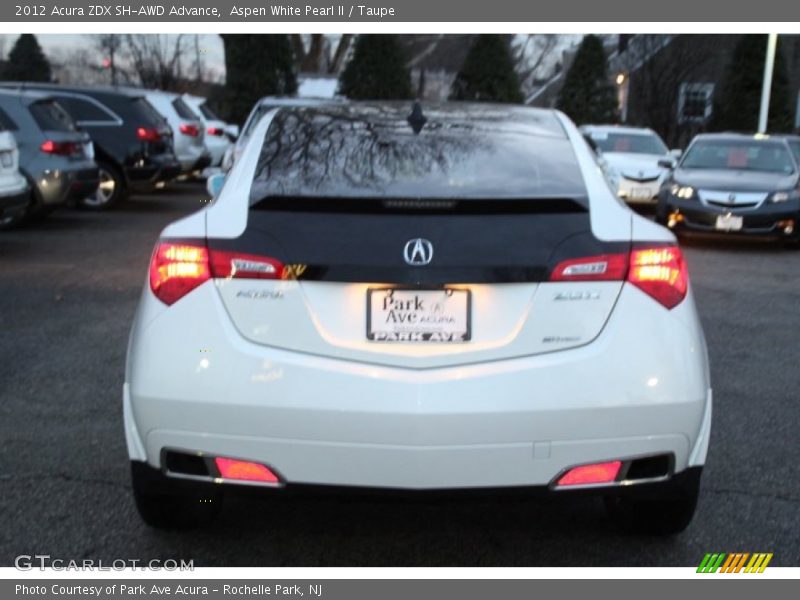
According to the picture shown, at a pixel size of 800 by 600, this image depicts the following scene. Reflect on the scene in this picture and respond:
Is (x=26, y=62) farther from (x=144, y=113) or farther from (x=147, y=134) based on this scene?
(x=147, y=134)

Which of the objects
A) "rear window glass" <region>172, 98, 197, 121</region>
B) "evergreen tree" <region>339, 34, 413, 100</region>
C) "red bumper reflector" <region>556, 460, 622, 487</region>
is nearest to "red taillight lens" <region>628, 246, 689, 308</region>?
"red bumper reflector" <region>556, 460, 622, 487</region>

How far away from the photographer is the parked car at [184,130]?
19469mm

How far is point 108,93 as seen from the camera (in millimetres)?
17047

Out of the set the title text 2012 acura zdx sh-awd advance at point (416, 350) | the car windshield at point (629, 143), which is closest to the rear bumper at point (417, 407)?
the title text 2012 acura zdx sh-awd advance at point (416, 350)

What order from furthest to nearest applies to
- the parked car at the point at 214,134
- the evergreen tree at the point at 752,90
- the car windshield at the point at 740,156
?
the evergreen tree at the point at 752,90
the parked car at the point at 214,134
the car windshield at the point at 740,156

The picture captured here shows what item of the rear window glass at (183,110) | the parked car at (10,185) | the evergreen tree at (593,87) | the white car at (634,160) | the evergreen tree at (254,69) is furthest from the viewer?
the evergreen tree at (593,87)

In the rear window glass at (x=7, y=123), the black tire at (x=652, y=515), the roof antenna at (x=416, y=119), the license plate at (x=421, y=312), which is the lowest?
the black tire at (x=652, y=515)

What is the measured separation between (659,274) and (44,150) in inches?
421

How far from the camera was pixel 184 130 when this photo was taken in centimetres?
1970

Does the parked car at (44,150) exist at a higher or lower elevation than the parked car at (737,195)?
higher

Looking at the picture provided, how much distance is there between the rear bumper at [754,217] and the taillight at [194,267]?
1072cm

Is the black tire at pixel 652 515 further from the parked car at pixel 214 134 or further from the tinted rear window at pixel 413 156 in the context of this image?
the parked car at pixel 214 134

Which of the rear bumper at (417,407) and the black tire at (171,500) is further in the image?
the black tire at (171,500)

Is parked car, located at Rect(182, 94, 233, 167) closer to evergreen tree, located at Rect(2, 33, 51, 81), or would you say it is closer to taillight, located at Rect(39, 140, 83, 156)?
taillight, located at Rect(39, 140, 83, 156)
